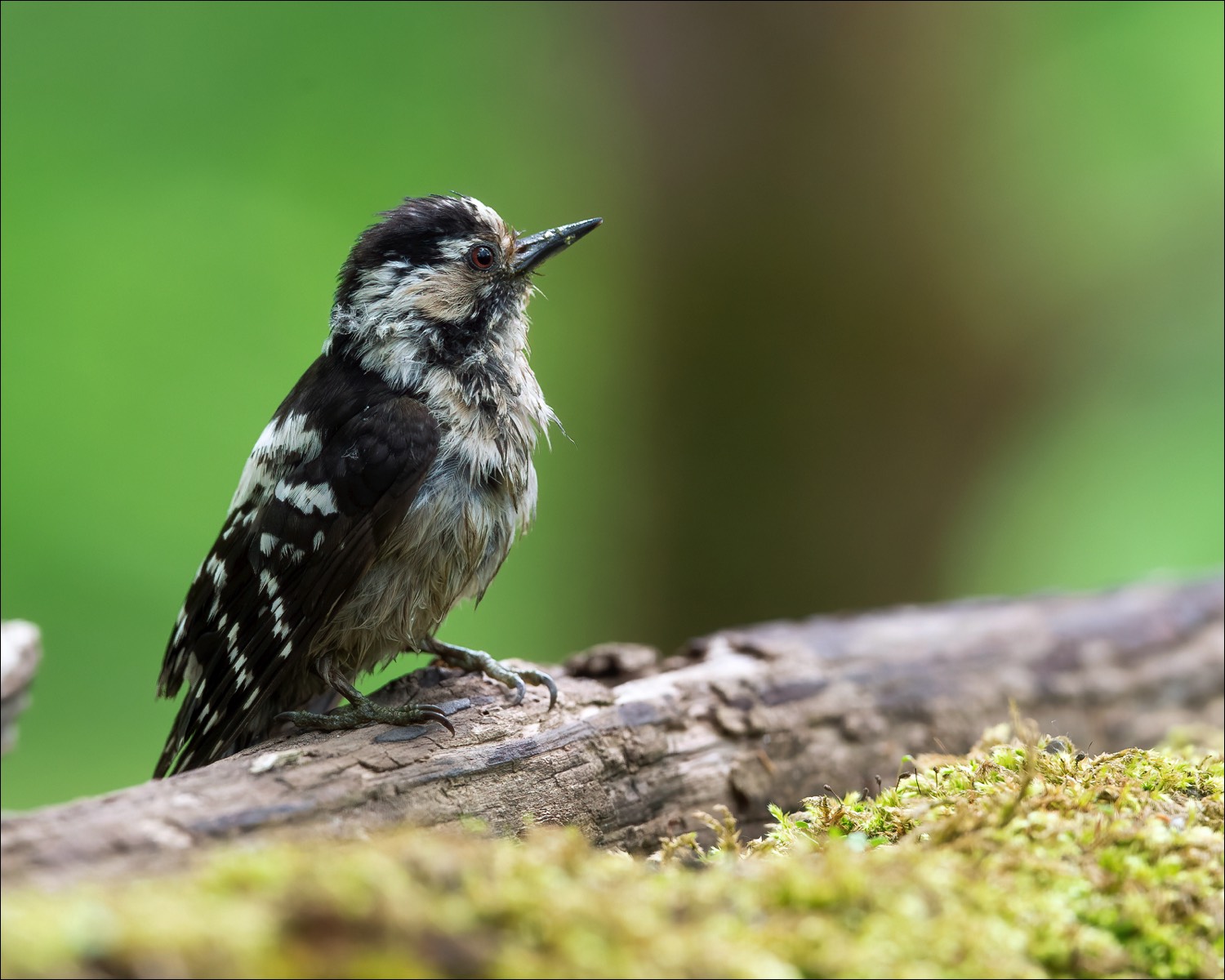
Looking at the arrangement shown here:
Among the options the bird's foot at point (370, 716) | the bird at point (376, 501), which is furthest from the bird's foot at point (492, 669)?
the bird's foot at point (370, 716)

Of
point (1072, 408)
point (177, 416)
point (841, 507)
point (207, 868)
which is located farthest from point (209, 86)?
point (207, 868)

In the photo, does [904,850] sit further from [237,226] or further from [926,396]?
[237,226]

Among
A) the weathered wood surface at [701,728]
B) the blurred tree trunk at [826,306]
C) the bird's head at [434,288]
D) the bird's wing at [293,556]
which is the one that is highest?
the blurred tree trunk at [826,306]

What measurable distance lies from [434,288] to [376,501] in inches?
35.0

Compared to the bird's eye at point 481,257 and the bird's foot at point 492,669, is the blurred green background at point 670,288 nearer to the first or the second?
the bird's eye at point 481,257

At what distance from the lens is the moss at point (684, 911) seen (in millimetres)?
1513

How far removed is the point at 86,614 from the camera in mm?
8945

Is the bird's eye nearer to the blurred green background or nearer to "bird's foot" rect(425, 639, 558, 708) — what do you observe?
"bird's foot" rect(425, 639, 558, 708)

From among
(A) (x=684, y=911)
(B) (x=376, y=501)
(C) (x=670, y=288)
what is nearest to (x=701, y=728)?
(B) (x=376, y=501)

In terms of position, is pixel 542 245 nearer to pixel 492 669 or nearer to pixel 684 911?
pixel 492 669

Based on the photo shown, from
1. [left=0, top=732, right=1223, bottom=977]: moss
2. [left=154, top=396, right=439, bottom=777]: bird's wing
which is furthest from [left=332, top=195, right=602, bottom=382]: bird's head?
[left=0, top=732, right=1223, bottom=977]: moss

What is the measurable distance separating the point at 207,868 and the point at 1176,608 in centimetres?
490

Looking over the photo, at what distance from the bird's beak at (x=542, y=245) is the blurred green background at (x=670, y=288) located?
370cm

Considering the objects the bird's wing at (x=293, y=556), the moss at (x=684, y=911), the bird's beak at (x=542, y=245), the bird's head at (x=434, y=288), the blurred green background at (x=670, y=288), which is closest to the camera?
the moss at (x=684, y=911)
